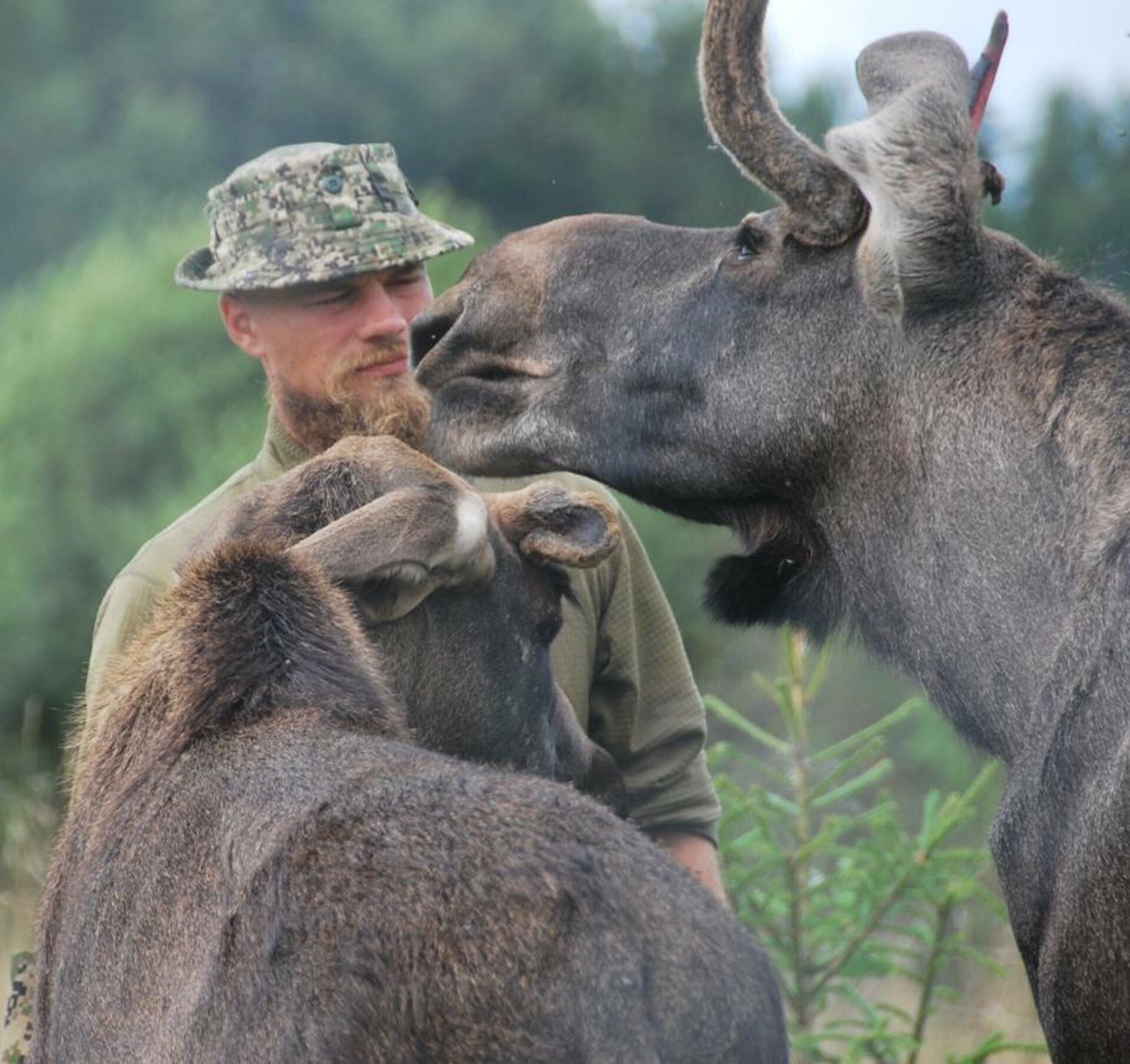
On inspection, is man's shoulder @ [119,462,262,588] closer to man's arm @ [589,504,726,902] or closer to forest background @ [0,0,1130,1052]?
man's arm @ [589,504,726,902]

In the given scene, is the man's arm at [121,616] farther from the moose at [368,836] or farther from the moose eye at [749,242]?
the moose eye at [749,242]

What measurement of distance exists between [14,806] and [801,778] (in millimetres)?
7358

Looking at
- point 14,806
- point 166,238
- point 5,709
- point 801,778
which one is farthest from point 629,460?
point 166,238

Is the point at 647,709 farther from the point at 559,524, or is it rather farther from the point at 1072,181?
the point at 1072,181

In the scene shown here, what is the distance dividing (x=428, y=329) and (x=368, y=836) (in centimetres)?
190

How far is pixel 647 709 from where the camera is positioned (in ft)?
21.9

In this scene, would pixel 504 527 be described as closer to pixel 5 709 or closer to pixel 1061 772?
pixel 1061 772

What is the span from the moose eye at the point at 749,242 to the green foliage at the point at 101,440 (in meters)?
10.4

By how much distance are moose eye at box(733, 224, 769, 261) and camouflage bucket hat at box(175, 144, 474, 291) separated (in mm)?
2014

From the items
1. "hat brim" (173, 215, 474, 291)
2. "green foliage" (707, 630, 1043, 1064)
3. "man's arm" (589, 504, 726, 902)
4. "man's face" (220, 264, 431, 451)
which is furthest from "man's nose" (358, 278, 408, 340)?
"green foliage" (707, 630, 1043, 1064)

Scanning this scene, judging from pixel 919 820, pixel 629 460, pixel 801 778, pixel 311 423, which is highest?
pixel 629 460

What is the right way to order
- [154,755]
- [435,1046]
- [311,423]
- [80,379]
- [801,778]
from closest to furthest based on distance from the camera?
[435,1046]
[154,755]
[311,423]
[801,778]
[80,379]

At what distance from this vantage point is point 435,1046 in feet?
11.1

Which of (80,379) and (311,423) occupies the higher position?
(311,423)
